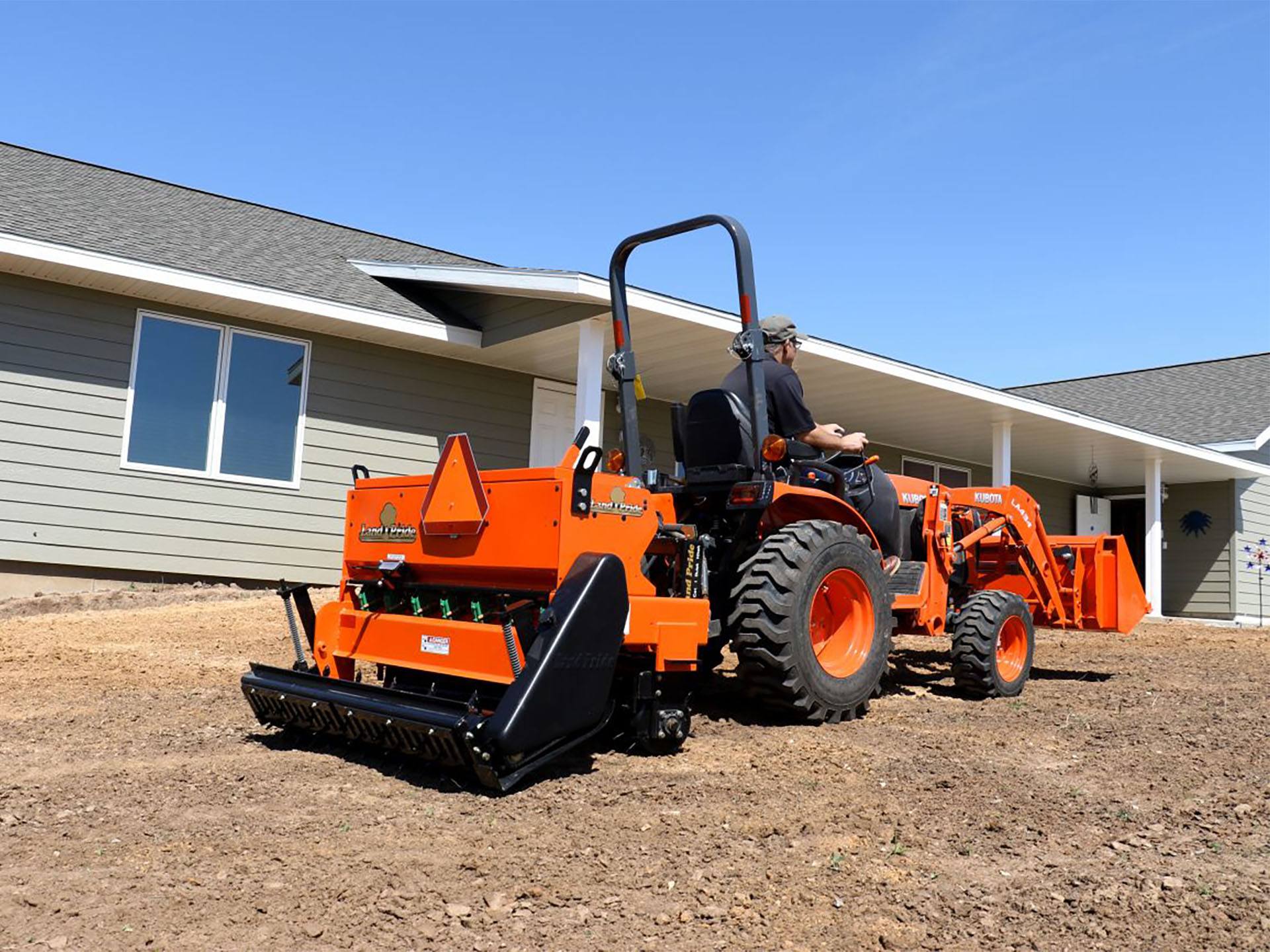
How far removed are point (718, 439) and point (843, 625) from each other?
3.71ft

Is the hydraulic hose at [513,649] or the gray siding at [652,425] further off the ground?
the gray siding at [652,425]

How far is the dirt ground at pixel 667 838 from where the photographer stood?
8.80 feet

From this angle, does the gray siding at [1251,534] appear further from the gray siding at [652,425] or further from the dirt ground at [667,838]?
the dirt ground at [667,838]

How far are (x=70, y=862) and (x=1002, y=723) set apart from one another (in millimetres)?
4232

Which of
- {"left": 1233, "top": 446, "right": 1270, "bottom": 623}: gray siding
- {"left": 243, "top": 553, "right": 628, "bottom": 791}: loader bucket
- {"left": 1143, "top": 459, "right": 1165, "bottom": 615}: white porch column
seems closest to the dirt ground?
{"left": 243, "top": 553, "right": 628, "bottom": 791}: loader bucket

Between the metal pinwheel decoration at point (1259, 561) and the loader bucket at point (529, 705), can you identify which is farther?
the metal pinwheel decoration at point (1259, 561)

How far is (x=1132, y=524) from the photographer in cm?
2359

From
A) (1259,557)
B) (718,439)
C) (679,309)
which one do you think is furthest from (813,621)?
(1259,557)

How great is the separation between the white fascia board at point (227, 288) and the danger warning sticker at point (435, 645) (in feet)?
21.3

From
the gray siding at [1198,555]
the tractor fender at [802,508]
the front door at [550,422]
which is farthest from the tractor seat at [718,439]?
the gray siding at [1198,555]

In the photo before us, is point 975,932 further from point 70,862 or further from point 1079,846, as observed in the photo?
point 70,862

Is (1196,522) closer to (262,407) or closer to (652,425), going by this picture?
(652,425)

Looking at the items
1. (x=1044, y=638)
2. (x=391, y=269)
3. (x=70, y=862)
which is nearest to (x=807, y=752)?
(x=70, y=862)

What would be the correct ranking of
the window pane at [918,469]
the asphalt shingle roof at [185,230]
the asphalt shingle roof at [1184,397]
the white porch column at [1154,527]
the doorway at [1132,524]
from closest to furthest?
the asphalt shingle roof at [185,230], the white porch column at [1154,527], the window pane at [918,469], the asphalt shingle roof at [1184,397], the doorway at [1132,524]
